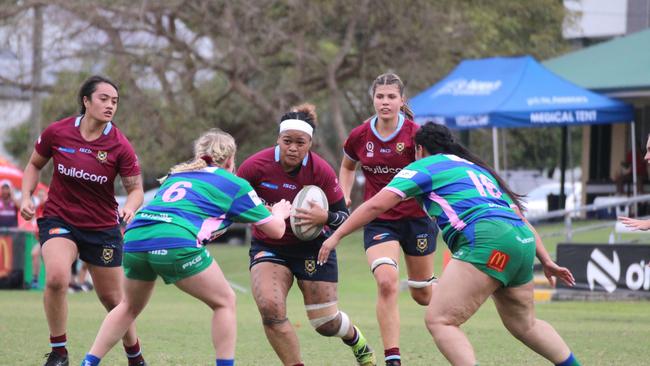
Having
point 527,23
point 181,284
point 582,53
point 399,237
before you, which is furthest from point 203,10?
point 181,284

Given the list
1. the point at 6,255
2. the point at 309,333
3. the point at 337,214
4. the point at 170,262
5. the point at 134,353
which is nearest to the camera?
the point at 170,262

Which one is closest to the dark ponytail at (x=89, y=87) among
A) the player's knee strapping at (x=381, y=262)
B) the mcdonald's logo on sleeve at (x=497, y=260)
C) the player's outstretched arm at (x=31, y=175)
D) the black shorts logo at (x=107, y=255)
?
the player's outstretched arm at (x=31, y=175)

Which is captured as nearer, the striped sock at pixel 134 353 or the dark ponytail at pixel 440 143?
the dark ponytail at pixel 440 143

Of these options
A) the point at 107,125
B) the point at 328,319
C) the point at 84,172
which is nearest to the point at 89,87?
the point at 107,125

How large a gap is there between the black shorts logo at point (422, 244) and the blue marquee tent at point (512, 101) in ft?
46.3

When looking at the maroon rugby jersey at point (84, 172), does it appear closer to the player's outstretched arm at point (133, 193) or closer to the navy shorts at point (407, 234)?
the player's outstretched arm at point (133, 193)

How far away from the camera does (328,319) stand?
8586 millimetres

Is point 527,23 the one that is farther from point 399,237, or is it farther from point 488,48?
point 399,237

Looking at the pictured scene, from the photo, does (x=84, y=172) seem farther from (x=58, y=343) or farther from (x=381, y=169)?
(x=381, y=169)

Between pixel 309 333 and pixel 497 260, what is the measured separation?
5911mm

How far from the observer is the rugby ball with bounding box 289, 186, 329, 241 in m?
8.18

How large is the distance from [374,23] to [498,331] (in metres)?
18.2

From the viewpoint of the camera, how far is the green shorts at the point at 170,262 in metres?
7.38

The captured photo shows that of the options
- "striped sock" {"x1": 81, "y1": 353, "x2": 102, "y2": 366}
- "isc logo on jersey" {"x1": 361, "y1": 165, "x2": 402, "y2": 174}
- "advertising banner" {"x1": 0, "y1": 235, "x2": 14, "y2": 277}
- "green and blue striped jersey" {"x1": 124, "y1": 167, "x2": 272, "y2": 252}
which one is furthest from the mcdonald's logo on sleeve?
"advertising banner" {"x1": 0, "y1": 235, "x2": 14, "y2": 277}
